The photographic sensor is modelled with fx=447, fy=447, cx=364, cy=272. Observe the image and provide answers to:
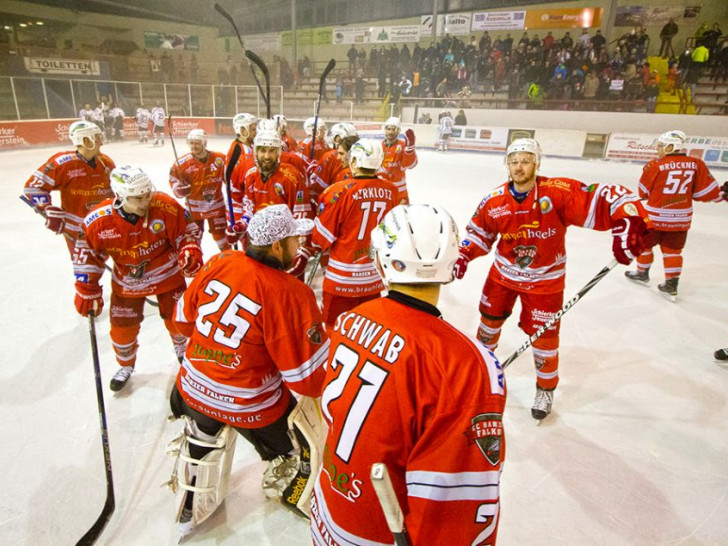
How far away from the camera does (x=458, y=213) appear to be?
24.5 feet

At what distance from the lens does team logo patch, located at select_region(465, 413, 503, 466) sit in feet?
3.24

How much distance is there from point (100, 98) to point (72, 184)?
14.3 m

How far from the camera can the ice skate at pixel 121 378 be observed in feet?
10.2

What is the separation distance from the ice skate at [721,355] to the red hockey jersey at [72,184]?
5493 mm

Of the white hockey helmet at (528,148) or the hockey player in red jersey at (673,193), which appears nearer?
the white hockey helmet at (528,148)

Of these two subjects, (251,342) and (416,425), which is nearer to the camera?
(416,425)

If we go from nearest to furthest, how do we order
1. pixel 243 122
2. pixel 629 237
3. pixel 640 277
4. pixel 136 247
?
pixel 629 237 < pixel 136 247 < pixel 243 122 < pixel 640 277

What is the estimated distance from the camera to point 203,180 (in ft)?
15.9

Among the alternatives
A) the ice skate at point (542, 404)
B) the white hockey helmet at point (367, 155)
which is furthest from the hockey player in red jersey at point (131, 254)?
the ice skate at point (542, 404)

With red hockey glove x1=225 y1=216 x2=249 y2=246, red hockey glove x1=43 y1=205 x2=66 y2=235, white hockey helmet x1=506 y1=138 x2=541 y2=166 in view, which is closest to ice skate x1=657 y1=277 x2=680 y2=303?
white hockey helmet x1=506 y1=138 x2=541 y2=166

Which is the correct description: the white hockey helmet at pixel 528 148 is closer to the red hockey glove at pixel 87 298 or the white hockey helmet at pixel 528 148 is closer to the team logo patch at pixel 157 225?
the team logo patch at pixel 157 225

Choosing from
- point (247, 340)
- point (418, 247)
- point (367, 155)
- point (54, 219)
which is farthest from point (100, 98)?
point (418, 247)

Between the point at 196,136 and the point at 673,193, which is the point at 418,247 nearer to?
the point at 196,136

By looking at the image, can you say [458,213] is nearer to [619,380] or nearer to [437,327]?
[619,380]
